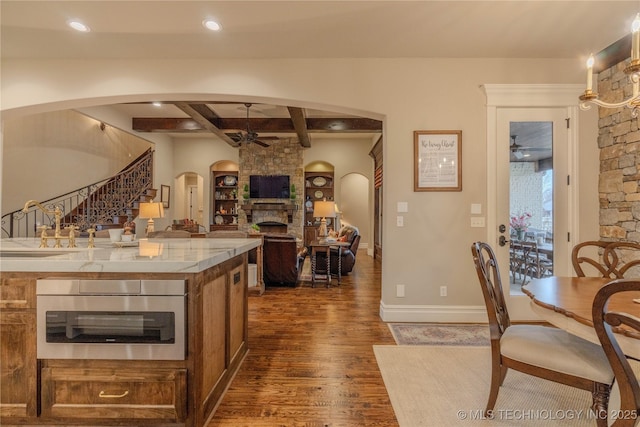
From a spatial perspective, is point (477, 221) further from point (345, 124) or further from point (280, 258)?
point (345, 124)

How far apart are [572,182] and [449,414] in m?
2.97

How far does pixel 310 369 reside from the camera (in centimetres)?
244

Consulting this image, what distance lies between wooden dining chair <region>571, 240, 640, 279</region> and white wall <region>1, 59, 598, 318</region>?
0.38 metres

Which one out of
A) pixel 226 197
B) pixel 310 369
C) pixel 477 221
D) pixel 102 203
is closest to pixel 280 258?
pixel 310 369

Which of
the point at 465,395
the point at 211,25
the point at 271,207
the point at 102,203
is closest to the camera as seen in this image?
the point at 465,395

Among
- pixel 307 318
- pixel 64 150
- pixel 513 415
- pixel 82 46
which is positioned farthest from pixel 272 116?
pixel 513 415

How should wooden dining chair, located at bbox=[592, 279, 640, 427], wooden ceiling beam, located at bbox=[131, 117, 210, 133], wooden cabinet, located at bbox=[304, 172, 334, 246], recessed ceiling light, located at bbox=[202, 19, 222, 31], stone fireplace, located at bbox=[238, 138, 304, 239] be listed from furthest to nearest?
wooden cabinet, located at bbox=[304, 172, 334, 246]
stone fireplace, located at bbox=[238, 138, 304, 239]
wooden ceiling beam, located at bbox=[131, 117, 210, 133]
recessed ceiling light, located at bbox=[202, 19, 222, 31]
wooden dining chair, located at bbox=[592, 279, 640, 427]

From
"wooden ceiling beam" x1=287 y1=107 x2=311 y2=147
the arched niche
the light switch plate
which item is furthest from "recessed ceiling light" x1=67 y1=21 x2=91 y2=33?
the arched niche

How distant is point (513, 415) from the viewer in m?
1.87

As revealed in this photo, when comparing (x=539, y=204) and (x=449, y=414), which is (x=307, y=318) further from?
(x=539, y=204)

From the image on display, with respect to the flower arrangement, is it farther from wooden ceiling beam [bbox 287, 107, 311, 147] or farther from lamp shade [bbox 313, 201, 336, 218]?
wooden ceiling beam [bbox 287, 107, 311, 147]

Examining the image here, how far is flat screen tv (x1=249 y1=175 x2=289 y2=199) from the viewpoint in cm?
893

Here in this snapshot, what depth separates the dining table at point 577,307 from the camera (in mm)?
1272

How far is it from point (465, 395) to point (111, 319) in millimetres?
2251
